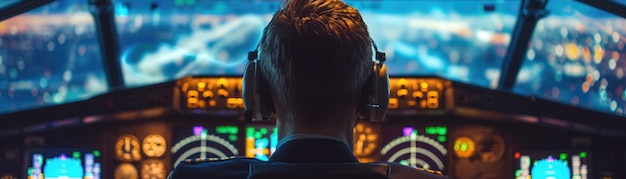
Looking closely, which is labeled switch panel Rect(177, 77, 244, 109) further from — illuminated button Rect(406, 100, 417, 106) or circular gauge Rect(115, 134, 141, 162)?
illuminated button Rect(406, 100, 417, 106)

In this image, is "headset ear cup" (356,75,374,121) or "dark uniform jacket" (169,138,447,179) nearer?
"dark uniform jacket" (169,138,447,179)

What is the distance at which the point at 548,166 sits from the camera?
4469 millimetres

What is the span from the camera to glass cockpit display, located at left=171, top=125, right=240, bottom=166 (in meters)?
4.40

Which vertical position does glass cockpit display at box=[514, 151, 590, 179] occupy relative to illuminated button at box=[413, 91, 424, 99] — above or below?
below

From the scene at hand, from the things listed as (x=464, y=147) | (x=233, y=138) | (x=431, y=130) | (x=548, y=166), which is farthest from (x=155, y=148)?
(x=548, y=166)

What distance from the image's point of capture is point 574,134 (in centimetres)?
454

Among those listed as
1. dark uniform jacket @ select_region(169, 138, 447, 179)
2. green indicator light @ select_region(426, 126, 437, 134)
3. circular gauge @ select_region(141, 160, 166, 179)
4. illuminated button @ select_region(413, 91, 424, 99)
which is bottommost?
circular gauge @ select_region(141, 160, 166, 179)

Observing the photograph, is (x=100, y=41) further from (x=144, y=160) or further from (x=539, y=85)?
(x=539, y=85)

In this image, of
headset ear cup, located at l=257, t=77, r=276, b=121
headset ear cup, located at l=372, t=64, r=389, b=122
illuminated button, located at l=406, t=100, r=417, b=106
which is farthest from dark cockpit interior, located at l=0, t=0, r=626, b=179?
headset ear cup, located at l=257, t=77, r=276, b=121

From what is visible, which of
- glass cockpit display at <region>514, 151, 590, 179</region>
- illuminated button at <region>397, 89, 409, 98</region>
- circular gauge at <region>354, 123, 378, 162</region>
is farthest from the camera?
glass cockpit display at <region>514, 151, 590, 179</region>

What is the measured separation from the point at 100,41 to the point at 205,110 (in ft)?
3.66

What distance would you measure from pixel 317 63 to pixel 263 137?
337 cm

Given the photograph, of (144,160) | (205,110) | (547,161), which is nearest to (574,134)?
(547,161)

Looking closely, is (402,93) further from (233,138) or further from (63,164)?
(63,164)
